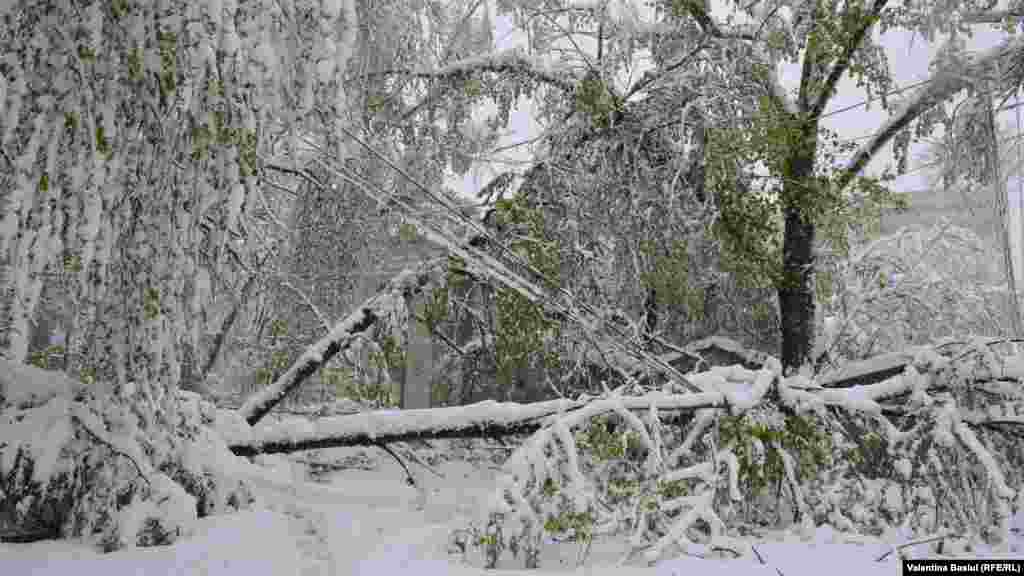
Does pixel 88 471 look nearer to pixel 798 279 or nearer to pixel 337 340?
pixel 337 340

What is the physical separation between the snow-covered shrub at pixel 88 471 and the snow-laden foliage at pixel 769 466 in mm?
1217

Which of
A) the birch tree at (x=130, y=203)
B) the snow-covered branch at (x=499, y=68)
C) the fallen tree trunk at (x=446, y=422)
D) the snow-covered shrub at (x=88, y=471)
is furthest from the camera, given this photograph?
the snow-covered branch at (x=499, y=68)

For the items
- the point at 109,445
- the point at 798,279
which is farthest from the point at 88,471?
the point at 798,279

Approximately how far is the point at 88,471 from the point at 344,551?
1030mm

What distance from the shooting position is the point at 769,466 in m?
3.59

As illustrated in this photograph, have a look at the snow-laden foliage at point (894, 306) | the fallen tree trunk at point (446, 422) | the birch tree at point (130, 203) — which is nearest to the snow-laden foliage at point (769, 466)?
the fallen tree trunk at point (446, 422)

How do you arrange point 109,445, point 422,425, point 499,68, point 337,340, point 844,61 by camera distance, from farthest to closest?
point 499,68 < point 844,61 < point 337,340 < point 422,425 < point 109,445

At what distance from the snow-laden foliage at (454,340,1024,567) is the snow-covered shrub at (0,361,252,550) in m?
1.22

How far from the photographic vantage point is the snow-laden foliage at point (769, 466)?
9.98 feet

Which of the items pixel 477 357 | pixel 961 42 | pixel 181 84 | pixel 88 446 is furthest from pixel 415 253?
pixel 961 42

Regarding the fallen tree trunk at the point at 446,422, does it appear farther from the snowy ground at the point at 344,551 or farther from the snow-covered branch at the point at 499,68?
the snow-covered branch at the point at 499,68

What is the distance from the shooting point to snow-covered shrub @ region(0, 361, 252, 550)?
276cm

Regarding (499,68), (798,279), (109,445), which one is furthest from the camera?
(499,68)

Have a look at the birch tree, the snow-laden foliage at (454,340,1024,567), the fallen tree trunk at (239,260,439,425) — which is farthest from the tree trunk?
the birch tree
